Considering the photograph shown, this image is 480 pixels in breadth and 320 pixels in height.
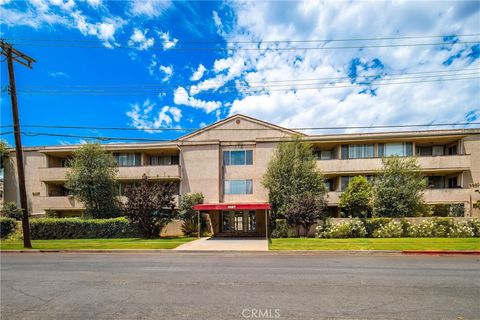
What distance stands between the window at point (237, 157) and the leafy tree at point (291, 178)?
3.91 meters

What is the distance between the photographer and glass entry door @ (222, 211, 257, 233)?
2667 centimetres

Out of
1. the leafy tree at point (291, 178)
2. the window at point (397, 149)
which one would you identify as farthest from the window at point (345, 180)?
the leafy tree at point (291, 178)

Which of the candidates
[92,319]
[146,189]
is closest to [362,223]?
[146,189]

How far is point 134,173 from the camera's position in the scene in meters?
28.6

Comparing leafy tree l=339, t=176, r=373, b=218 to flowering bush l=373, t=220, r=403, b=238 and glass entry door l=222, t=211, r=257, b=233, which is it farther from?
glass entry door l=222, t=211, r=257, b=233

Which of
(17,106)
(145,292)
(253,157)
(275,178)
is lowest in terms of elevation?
(145,292)

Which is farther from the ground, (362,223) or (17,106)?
(17,106)

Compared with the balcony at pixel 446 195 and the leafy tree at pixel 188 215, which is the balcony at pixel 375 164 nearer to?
the balcony at pixel 446 195

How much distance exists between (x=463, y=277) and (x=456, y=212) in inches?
732

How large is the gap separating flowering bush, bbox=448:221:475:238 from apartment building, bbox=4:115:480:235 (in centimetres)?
532

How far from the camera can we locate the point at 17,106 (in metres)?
18.0

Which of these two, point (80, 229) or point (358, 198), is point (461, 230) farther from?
point (80, 229)

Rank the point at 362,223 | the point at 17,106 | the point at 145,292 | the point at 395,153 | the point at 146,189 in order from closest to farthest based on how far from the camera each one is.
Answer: the point at 145,292 < the point at 17,106 < the point at 362,223 < the point at 146,189 < the point at 395,153

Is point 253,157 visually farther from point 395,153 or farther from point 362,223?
point 395,153
